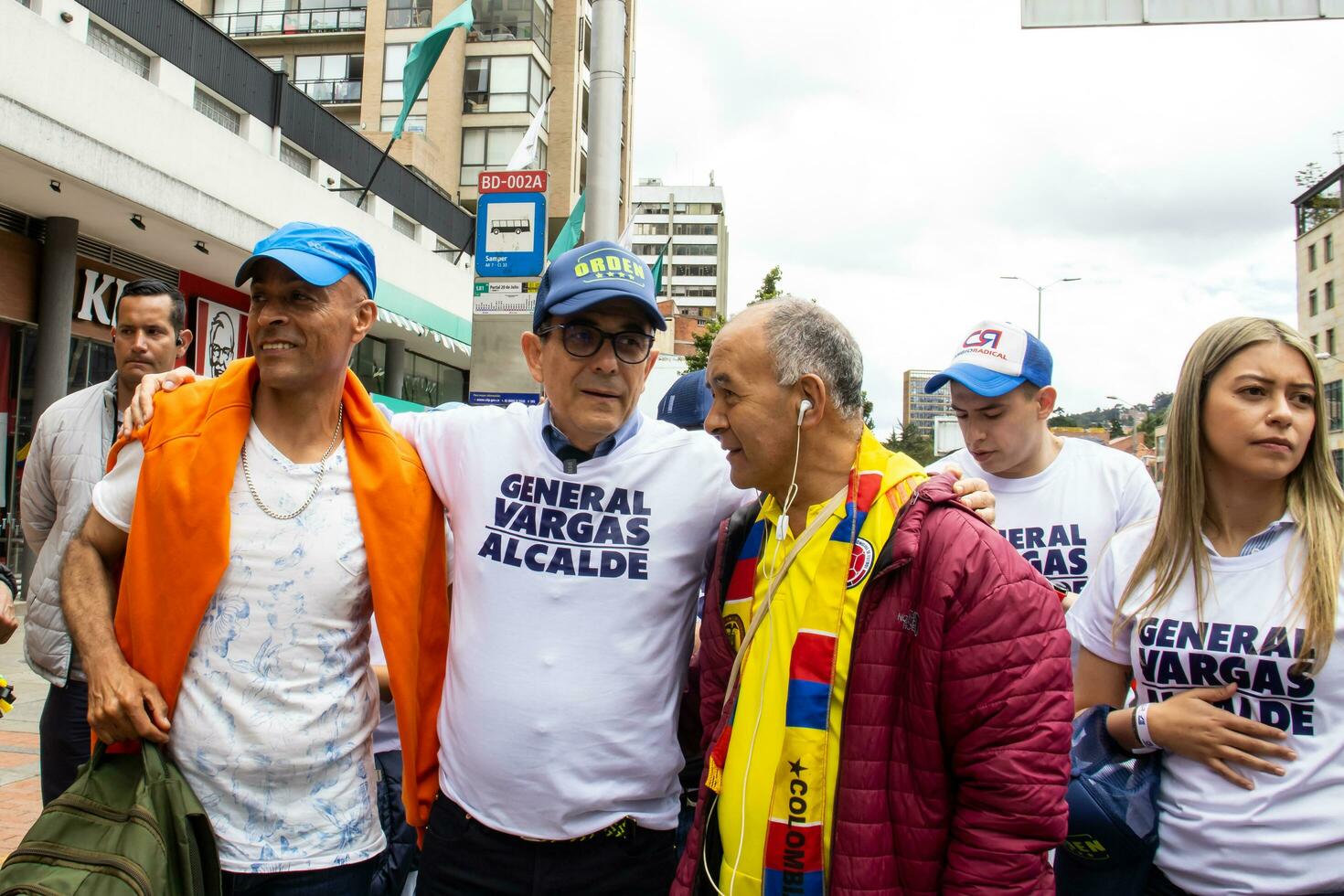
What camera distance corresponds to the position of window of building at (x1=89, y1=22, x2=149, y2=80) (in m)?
11.9

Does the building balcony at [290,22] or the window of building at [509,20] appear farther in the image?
the building balcony at [290,22]

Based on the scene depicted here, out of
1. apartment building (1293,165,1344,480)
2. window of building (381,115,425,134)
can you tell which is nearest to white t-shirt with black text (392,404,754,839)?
window of building (381,115,425,134)

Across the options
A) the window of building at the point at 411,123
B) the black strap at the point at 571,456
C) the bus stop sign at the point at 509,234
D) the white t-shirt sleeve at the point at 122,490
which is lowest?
the white t-shirt sleeve at the point at 122,490

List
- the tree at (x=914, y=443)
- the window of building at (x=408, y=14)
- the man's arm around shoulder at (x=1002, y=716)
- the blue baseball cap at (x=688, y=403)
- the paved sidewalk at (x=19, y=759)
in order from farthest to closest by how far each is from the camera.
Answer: the tree at (x=914, y=443) → the window of building at (x=408, y=14) → the paved sidewalk at (x=19, y=759) → the blue baseball cap at (x=688, y=403) → the man's arm around shoulder at (x=1002, y=716)

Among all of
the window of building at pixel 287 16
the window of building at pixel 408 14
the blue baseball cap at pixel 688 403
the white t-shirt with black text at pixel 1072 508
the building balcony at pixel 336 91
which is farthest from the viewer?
the building balcony at pixel 336 91

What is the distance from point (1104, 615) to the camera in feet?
7.70

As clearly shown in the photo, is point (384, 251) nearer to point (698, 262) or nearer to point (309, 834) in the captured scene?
point (309, 834)

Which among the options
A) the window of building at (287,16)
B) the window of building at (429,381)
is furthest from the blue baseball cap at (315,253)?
the window of building at (287,16)

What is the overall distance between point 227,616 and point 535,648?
26.7 inches

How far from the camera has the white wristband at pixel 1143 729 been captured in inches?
84.0

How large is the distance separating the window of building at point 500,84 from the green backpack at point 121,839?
28.8 m

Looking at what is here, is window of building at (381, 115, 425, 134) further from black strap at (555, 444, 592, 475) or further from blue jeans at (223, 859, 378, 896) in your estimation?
blue jeans at (223, 859, 378, 896)

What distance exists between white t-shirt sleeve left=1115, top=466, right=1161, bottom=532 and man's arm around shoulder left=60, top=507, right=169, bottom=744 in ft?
9.81

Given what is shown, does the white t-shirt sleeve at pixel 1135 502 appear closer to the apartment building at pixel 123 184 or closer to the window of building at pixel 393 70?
the apartment building at pixel 123 184
